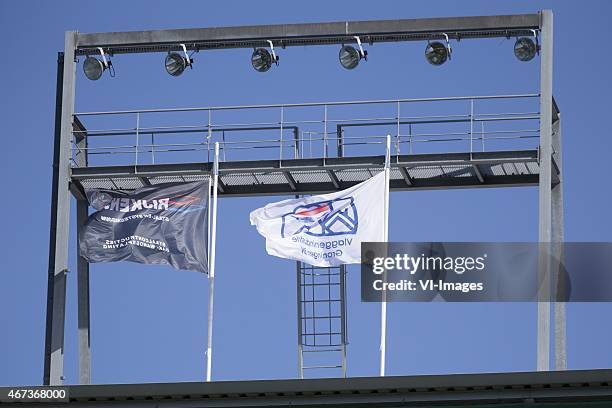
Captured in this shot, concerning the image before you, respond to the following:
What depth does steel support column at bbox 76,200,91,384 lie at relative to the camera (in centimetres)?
3050

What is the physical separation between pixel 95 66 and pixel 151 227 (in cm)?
357

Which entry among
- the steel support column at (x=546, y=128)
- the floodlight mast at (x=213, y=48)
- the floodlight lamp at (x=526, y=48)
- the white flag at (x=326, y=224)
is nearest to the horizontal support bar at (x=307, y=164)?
the steel support column at (x=546, y=128)

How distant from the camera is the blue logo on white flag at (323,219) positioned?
2881 centimetres

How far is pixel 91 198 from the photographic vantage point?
100.0 feet

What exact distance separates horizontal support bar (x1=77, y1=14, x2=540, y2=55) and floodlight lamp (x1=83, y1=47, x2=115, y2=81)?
0.99ft

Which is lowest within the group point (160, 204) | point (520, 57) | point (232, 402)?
point (232, 402)

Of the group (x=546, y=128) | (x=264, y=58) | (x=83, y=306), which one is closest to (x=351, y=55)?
(x=264, y=58)

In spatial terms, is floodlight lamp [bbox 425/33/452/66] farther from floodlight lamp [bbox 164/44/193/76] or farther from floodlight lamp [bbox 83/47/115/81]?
floodlight lamp [bbox 83/47/115/81]

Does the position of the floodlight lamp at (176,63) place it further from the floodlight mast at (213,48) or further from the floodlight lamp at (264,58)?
the floodlight lamp at (264,58)

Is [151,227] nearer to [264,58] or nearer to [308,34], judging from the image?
[264,58]

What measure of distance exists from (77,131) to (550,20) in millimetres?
9804

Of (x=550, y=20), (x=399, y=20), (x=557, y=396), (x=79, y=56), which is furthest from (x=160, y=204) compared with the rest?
(x=557, y=396)

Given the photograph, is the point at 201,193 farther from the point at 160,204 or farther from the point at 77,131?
the point at 77,131

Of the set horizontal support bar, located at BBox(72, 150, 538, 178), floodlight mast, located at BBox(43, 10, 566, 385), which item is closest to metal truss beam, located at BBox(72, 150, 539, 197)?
horizontal support bar, located at BBox(72, 150, 538, 178)
